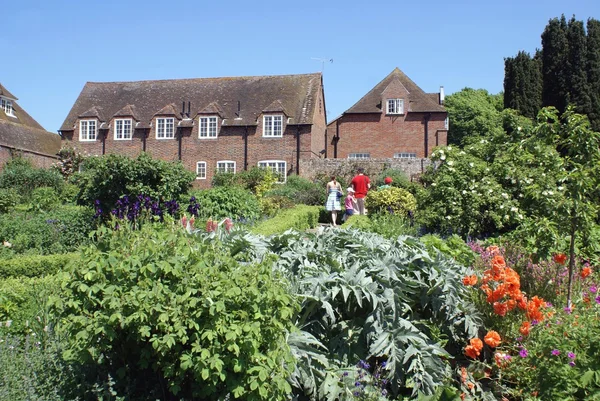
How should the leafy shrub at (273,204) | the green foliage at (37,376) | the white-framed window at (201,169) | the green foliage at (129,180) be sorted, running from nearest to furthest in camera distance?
1. the green foliage at (37,376)
2. the green foliage at (129,180)
3. the leafy shrub at (273,204)
4. the white-framed window at (201,169)

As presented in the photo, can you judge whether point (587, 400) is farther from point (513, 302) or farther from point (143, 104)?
point (143, 104)

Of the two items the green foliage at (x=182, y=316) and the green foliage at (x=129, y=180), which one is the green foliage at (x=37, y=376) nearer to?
the green foliage at (x=182, y=316)

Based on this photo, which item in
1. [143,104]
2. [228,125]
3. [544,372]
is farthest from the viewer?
[143,104]

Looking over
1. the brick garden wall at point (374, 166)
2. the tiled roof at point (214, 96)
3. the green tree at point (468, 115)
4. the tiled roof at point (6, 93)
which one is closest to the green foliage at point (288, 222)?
the brick garden wall at point (374, 166)

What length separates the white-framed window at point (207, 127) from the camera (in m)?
31.0

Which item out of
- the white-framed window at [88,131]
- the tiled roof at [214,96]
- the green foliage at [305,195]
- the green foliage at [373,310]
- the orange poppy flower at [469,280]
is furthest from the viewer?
the white-framed window at [88,131]

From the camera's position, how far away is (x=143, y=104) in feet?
109

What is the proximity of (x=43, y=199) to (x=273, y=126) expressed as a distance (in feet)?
45.3

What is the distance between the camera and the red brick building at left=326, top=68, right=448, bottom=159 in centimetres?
3078

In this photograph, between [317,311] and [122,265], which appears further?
[317,311]

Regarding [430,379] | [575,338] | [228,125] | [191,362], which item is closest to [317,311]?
[430,379]

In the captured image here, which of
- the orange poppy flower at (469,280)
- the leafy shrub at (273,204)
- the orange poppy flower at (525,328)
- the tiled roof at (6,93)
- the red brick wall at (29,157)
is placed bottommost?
the orange poppy flower at (525,328)

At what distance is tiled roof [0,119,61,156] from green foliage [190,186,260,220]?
22.7 m

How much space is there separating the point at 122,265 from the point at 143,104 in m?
31.6
